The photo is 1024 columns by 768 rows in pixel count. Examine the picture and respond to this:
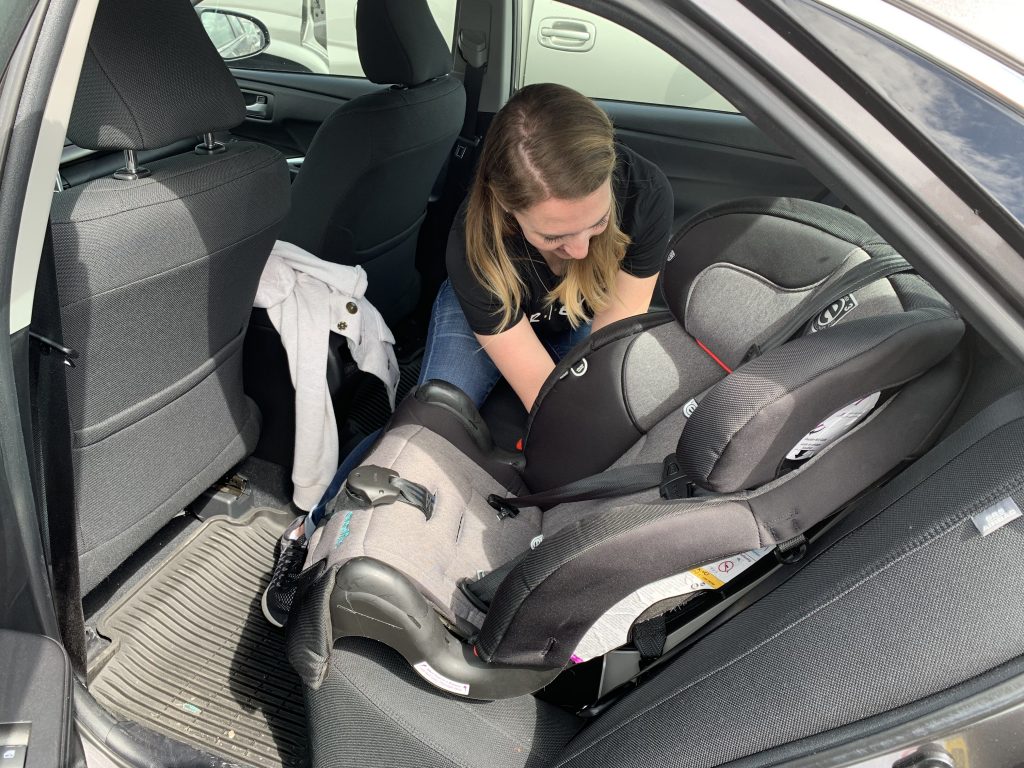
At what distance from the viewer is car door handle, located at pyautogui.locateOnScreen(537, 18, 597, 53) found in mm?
2787

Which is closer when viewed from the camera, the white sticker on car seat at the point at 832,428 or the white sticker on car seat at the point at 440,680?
the white sticker on car seat at the point at 832,428

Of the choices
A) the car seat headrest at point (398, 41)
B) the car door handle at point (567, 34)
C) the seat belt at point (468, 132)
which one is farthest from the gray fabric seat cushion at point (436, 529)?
the car door handle at point (567, 34)

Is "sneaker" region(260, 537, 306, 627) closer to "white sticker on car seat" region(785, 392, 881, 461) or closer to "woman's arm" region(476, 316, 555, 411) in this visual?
"woman's arm" region(476, 316, 555, 411)

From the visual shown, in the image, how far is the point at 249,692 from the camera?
142cm

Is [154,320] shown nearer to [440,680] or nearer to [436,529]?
[436,529]

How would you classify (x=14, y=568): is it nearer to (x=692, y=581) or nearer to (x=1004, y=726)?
(x=692, y=581)

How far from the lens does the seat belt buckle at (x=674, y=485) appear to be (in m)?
1.08

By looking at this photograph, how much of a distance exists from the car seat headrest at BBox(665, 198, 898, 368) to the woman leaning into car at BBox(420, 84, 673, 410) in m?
0.25

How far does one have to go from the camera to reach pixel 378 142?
2133 mm

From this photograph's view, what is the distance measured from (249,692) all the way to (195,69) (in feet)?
3.26

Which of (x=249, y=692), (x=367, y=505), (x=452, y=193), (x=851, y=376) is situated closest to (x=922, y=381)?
(x=851, y=376)

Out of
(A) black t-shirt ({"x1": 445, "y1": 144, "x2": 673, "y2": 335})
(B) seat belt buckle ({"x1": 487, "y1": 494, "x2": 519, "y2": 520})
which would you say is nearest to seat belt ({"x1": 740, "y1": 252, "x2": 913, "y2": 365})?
(B) seat belt buckle ({"x1": 487, "y1": 494, "x2": 519, "y2": 520})

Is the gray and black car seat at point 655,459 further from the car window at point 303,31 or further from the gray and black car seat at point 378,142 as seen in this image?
the car window at point 303,31

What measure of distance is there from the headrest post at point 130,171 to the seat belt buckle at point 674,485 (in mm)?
848
